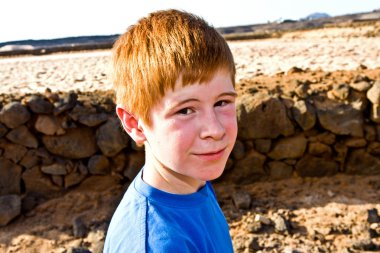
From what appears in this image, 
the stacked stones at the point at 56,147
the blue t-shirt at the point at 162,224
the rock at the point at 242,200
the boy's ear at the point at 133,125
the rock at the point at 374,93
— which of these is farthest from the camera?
the stacked stones at the point at 56,147

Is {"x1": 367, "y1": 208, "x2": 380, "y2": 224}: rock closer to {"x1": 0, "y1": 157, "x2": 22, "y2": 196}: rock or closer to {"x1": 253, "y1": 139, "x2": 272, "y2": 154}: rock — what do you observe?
{"x1": 253, "y1": 139, "x2": 272, "y2": 154}: rock

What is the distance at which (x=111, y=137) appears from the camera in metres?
4.94

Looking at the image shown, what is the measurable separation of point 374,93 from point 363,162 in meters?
0.81

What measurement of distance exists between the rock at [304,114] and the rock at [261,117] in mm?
101

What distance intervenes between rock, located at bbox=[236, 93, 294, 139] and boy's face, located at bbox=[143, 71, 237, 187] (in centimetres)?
348

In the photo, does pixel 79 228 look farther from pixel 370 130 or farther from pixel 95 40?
pixel 95 40

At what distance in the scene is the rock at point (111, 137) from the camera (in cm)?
492

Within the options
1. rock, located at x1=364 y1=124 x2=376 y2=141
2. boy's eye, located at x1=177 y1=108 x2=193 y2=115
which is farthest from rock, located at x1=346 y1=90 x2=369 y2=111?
boy's eye, located at x1=177 y1=108 x2=193 y2=115

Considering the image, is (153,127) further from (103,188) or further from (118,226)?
(103,188)

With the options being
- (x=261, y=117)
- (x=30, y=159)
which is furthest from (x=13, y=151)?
(x=261, y=117)

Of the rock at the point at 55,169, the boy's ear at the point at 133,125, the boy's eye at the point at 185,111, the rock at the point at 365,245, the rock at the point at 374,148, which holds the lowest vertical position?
the rock at the point at 365,245

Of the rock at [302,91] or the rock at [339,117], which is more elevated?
the rock at [302,91]

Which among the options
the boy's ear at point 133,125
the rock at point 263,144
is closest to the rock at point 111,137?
the rock at point 263,144

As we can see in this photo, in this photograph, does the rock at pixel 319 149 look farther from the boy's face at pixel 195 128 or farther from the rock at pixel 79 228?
the boy's face at pixel 195 128
